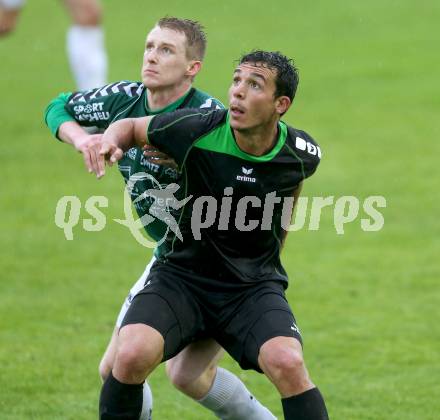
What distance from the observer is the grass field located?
27.6ft

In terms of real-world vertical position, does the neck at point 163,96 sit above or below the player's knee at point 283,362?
above

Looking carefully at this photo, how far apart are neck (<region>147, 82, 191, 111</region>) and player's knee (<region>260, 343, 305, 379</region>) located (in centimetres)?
163

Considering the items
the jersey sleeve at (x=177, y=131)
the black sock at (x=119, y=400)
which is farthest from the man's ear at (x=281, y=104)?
the black sock at (x=119, y=400)

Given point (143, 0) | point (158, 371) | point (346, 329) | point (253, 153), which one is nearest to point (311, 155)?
point (253, 153)

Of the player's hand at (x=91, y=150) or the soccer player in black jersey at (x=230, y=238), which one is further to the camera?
the soccer player in black jersey at (x=230, y=238)

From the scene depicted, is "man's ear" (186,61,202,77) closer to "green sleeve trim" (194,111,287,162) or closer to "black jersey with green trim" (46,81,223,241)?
"black jersey with green trim" (46,81,223,241)

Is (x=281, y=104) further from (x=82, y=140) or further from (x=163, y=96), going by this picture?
(x=82, y=140)

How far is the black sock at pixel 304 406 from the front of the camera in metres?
5.91

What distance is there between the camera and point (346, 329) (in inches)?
382

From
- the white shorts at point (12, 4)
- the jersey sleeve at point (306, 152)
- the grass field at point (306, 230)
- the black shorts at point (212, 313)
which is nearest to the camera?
the black shorts at point (212, 313)

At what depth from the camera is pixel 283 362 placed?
5879mm

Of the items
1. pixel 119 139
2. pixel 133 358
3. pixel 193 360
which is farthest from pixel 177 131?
pixel 193 360

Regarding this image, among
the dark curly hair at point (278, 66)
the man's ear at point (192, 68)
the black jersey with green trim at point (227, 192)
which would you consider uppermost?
the man's ear at point (192, 68)

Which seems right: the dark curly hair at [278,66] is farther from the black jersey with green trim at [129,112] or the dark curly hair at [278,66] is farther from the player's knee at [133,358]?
the player's knee at [133,358]
